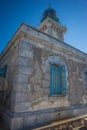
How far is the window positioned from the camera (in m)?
4.52

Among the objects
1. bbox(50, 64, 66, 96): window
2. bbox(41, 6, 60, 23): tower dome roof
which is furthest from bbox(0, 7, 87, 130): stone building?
bbox(41, 6, 60, 23): tower dome roof

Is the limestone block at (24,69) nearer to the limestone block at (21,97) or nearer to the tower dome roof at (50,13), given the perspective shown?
the limestone block at (21,97)

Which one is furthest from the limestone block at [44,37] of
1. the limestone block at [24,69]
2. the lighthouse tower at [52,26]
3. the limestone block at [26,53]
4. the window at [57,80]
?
the lighthouse tower at [52,26]

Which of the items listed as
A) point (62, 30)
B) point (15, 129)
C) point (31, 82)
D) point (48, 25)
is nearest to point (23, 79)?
point (31, 82)

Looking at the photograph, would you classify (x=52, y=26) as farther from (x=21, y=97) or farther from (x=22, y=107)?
(x=22, y=107)

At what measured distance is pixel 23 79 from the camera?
142 inches

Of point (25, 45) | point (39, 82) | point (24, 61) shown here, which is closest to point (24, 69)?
point (24, 61)

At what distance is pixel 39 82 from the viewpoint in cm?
404

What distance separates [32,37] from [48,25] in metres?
16.2

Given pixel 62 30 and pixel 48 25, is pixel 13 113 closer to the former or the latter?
pixel 48 25

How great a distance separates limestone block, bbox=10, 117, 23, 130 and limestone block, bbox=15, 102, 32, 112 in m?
0.27

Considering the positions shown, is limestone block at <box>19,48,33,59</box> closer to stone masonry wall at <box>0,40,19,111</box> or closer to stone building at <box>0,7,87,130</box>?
stone building at <box>0,7,87,130</box>

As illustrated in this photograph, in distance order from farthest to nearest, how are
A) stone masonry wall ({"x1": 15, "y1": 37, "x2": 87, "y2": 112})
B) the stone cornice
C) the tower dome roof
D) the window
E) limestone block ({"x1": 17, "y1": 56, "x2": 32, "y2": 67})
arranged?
the tower dome roof → the window → the stone cornice → limestone block ({"x1": 17, "y1": 56, "x2": 32, "y2": 67}) → stone masonry wall ({"x1": 15, "y1": 37, "x2": 87, "y2": 112})

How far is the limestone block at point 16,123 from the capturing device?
309 cm
